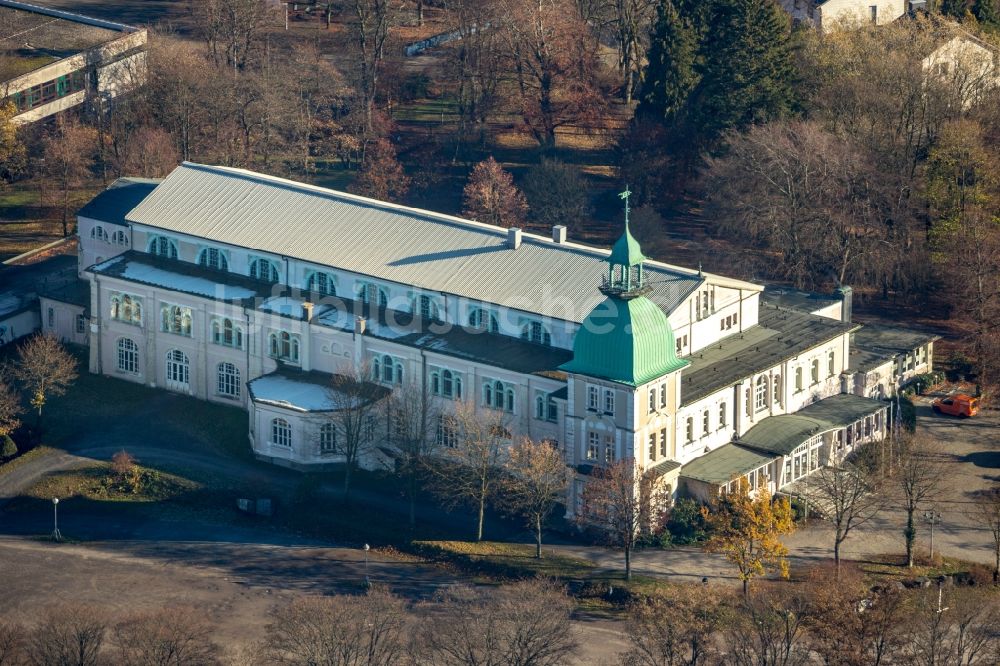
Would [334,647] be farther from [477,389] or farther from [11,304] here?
[11,304]

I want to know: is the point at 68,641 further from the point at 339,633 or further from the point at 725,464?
the point at 725,464

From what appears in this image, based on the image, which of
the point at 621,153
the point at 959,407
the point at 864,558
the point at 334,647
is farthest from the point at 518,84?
the point at 334,647

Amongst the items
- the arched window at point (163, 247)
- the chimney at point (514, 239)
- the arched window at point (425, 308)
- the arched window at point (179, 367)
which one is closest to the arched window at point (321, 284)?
the arched window at point (425, 308)

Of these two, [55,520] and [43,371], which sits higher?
[43,371]

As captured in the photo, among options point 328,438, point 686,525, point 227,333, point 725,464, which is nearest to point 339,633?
point 686,525

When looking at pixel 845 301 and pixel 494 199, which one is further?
pixel 494 199

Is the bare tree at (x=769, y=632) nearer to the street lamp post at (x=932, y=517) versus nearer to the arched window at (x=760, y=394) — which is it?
the street lamp post at (x=932, y=517)

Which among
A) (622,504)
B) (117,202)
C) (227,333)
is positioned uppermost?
(117,202)

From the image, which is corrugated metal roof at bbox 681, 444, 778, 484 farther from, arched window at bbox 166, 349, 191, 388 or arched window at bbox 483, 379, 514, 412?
arched window at bbox 166, 349, 191, 388

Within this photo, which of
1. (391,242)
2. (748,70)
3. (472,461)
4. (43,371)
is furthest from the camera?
(748,70)
